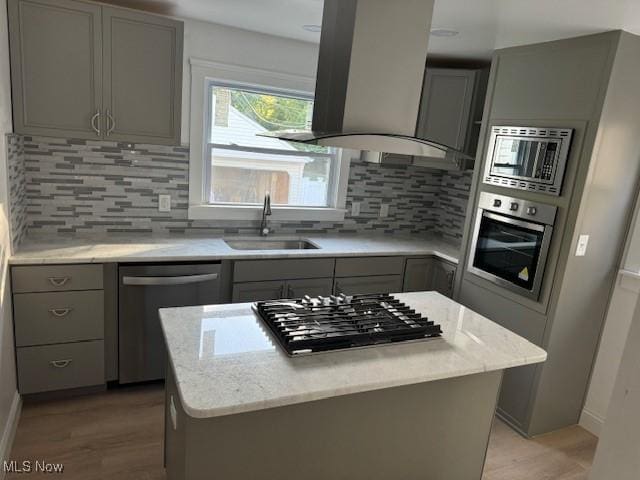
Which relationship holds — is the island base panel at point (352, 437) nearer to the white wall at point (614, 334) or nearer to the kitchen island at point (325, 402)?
the kitchen island at point (325, 402)

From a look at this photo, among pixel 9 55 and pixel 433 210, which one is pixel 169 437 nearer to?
pixel 9 55

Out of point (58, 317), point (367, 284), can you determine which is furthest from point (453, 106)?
point (58, 317)

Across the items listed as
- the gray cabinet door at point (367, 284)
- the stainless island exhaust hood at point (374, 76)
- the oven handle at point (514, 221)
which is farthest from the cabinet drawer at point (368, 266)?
the stainless island exhaust hood at point (374, 76)

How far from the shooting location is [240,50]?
323 centimetres

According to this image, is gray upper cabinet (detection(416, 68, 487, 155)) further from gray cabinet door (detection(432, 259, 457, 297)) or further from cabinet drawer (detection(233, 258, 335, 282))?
cabinet drawer (detection(233, 258, 335, 282))

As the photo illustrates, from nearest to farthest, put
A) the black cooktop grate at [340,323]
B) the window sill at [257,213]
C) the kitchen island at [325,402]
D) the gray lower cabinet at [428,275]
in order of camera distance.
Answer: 1. the kitchen island at [325,402]
2. the black cooktop grate at [340,323]
3. the window sill at [257,213]
4. the gray lower cabinet at [428,275]

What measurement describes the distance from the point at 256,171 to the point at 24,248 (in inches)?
63.6

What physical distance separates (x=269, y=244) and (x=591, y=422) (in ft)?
8.16

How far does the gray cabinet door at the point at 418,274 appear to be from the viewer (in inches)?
139

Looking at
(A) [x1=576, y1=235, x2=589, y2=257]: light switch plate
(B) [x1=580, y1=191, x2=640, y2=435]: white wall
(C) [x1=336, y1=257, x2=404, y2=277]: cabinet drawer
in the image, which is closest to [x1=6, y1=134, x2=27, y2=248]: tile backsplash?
(C) [x1=336, y1=257, x2=404, y2=277]: cabinet drawer

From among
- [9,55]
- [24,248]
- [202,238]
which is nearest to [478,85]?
[202,238]

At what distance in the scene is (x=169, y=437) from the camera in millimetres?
1909

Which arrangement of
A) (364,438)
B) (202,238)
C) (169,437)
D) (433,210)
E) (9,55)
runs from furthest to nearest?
1. (433,210)
2. (202,238)
3. (9,55)
4. (169,437)
5. (364,438)

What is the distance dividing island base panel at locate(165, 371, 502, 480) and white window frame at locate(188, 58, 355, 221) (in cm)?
169
